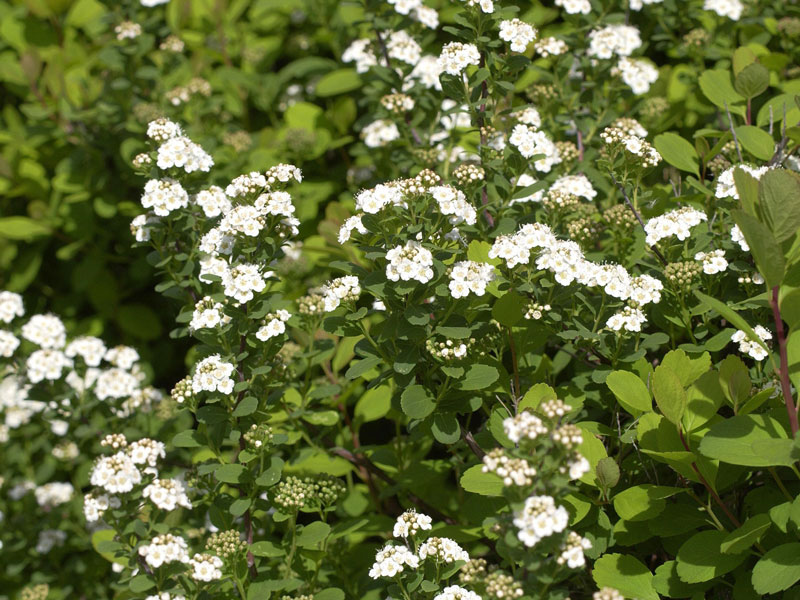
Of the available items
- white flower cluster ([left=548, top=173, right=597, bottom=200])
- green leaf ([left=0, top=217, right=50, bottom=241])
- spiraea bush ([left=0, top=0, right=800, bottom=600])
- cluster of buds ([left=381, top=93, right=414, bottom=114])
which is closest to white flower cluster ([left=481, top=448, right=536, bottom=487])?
spiraea bush ([left=0, top=0, right=800, bottom=600])

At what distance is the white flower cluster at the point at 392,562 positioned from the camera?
204 centimetres

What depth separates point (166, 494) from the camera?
239 cm

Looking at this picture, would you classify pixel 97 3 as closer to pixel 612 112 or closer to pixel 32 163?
pixel 32 163

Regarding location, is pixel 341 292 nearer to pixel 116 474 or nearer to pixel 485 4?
pixel 116 474

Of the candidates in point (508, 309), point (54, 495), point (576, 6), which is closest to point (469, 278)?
point (508, 309)

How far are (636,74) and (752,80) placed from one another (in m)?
0.53

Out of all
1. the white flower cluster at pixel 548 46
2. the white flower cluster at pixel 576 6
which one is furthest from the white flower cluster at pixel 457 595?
the white flower cluster at pixel 576 6

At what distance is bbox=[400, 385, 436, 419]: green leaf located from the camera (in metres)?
2.21

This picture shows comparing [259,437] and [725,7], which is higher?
[725,7]

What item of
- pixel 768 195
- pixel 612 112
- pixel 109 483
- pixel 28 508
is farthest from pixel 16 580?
pixel 768 195

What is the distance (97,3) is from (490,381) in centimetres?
355

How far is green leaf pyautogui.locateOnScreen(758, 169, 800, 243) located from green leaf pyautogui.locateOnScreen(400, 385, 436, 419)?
0.96 meters

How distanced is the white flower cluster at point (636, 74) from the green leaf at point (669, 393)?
159 cm

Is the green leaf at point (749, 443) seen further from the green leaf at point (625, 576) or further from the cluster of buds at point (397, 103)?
the cluster of buds at point (397, 103)
